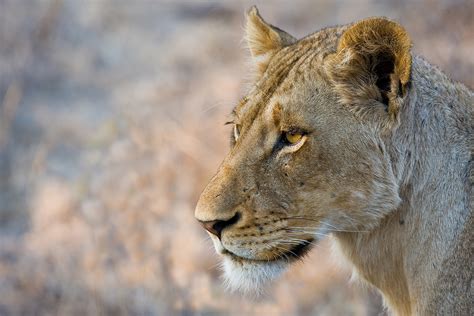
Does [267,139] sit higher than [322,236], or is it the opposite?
[267,139]

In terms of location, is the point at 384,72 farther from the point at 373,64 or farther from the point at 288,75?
the point at 288,75

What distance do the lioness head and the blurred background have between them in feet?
1.53

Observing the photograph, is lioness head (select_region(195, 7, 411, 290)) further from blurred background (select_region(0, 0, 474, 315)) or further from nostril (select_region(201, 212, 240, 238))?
blurred background (select_region(0, 0, 474, 315))

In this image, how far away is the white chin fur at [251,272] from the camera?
11.7ft

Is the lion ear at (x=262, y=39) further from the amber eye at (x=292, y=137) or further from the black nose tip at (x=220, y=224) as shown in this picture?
the black nose tip at (x=220, y=224)

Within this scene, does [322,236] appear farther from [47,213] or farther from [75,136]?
[75,136]

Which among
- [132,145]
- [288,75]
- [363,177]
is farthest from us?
[132,145]

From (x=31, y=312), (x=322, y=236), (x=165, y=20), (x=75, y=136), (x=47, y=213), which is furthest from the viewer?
(x=165, y=20)

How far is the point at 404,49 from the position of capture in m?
3.31

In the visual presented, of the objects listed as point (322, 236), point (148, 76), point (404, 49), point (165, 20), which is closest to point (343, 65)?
point (404, 49)

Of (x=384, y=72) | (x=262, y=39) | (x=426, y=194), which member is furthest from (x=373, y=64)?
(x=262, y=39)

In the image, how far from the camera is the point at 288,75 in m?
3.68

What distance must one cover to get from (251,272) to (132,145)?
4.69m

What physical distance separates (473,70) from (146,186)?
286cm
